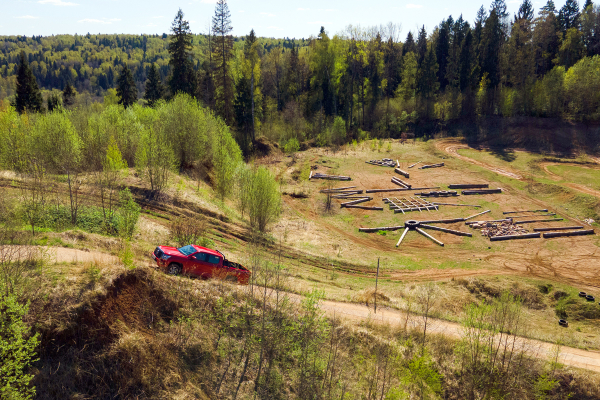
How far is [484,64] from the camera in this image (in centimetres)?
7212

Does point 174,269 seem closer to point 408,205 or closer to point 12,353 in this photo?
point 12,353

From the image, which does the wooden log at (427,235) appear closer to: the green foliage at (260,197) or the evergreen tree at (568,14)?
the green foliage at (260,197)

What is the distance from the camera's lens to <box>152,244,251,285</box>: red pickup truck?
54.3ft

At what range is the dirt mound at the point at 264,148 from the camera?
55844mm

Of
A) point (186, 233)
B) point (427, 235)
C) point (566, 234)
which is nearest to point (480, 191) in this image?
point (566, 234)

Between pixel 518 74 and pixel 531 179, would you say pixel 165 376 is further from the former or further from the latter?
pixel 518 74

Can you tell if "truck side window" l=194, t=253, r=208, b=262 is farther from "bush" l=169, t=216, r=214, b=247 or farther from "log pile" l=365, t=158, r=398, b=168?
"log pile" l=365, t=158, r=398, b=168

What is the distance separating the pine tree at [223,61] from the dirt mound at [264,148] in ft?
17.4

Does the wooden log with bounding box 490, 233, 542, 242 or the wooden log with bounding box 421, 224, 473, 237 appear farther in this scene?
the wooden log with bounding box 421, 224, 473, 237

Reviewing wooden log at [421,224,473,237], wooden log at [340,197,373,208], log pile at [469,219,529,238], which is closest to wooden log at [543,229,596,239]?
log pile at [469,219,529,238]

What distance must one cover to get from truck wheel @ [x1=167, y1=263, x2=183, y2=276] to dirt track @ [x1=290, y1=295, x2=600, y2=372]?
5.48 metres

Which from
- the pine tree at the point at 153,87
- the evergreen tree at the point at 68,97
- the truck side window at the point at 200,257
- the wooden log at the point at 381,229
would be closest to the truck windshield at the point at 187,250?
the truck side window at the point at 200,257

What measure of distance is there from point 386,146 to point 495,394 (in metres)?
52.5

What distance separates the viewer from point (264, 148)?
186 feet
